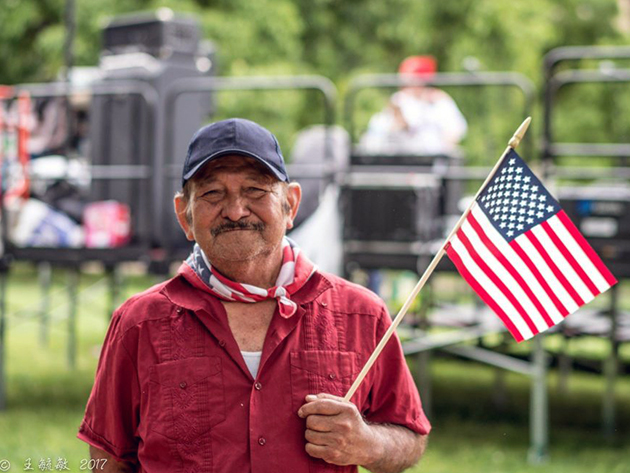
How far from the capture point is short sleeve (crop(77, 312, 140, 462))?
2.87 m

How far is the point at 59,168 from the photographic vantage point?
8414 millimetres

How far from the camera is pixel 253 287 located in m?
2.90

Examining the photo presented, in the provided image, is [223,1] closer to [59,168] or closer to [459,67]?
[459,67]

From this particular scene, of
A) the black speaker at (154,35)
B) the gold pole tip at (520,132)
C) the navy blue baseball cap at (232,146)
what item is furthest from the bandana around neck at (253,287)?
the black speaker at (154,35)

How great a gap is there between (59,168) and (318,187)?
1976 mm

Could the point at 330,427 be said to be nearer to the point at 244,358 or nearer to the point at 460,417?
the point at 244,358

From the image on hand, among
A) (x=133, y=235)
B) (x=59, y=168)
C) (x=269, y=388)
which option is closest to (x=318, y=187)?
(x=133, y=235)

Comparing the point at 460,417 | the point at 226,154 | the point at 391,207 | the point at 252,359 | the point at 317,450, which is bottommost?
the point at 460,417

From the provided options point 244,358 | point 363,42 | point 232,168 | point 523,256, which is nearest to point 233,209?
point 232,168

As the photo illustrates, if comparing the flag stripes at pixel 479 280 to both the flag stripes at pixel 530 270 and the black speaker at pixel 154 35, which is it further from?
the black speaker at pixel 154 35

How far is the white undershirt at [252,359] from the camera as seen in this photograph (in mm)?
2826

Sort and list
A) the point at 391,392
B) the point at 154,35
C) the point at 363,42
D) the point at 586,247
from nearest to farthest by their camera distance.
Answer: the point at 391,392 → the point at 586,247 → the point at 154,35 → the point at 363,42

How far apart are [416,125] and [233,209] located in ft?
21.7

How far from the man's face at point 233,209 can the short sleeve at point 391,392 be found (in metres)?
0.41
